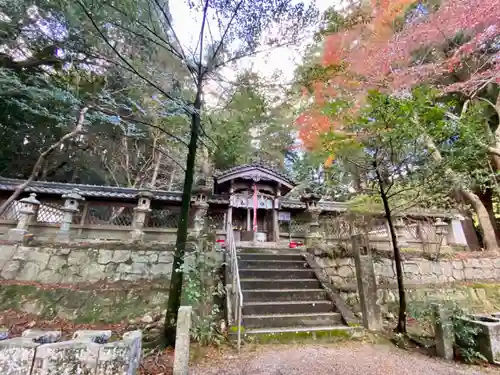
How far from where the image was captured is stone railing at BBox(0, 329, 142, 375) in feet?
6.29

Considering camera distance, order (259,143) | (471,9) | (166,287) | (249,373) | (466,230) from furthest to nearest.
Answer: (259,143)
(466,230)
(471,9)
(166,287)
(249,373)

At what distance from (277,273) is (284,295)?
76 centimetres

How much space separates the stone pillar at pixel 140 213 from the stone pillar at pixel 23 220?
2.96 meters

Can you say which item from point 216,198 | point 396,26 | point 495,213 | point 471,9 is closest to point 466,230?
point 495,213

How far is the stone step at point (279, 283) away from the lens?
5484mm

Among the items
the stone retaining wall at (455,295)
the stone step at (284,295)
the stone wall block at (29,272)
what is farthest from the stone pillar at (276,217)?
the stone wall block at (29,272)

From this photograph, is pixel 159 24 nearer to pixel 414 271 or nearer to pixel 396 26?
pixel 414 271

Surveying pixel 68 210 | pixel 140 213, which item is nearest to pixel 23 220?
pixel 68 210

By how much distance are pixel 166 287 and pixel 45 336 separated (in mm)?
4252

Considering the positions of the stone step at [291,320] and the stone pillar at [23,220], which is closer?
the stone step at [291,320]

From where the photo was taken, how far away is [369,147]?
472cm

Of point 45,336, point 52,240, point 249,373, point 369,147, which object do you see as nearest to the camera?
point 45,336

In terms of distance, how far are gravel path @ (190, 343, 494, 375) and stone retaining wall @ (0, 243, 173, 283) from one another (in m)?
3.96

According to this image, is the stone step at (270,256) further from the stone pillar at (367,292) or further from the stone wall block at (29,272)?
the stone wall block at (29,272)
